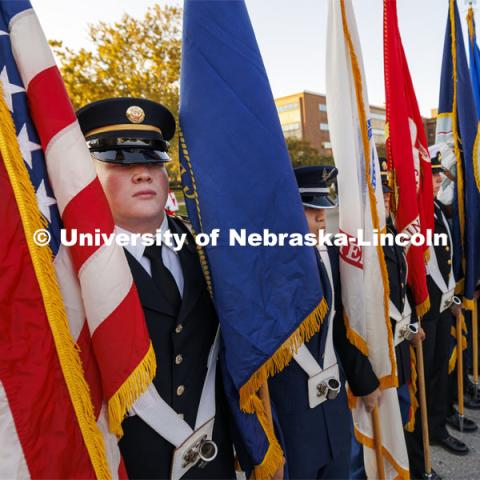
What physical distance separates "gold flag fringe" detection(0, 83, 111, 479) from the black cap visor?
391 millimetres

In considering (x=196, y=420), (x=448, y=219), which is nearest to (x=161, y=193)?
(x=196, y=420)

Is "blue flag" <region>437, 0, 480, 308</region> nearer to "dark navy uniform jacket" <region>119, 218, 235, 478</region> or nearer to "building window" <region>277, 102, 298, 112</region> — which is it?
"dark navy uniform jacket" <region>119, 218, 235, 478</region>

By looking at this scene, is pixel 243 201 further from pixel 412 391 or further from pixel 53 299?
pixel 412 391

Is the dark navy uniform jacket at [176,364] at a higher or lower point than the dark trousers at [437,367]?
higher

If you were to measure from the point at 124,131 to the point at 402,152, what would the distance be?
2.03m

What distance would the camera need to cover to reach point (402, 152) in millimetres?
2654

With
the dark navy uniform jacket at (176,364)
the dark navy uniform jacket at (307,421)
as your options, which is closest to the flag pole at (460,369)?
the dark navy uniform jacket at (307,421)

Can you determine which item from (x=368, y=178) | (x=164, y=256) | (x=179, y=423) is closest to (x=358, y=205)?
(x=368, y=178)

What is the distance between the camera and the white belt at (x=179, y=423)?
4.45ft

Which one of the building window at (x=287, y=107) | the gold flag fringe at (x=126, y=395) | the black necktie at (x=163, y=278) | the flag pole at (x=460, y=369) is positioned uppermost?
the building window at (x=287, y=107)

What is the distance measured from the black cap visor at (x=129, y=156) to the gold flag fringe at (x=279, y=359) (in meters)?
0.93

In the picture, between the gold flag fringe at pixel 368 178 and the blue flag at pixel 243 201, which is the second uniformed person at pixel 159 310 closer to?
the blue flag at pixel 243 201

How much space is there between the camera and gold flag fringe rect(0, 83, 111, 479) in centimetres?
108

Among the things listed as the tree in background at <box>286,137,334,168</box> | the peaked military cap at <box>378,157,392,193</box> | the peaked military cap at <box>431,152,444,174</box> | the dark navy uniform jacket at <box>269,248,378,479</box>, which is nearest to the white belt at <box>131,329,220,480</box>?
the dark navy uniform jacket at <box>269,248,378,479</box>
